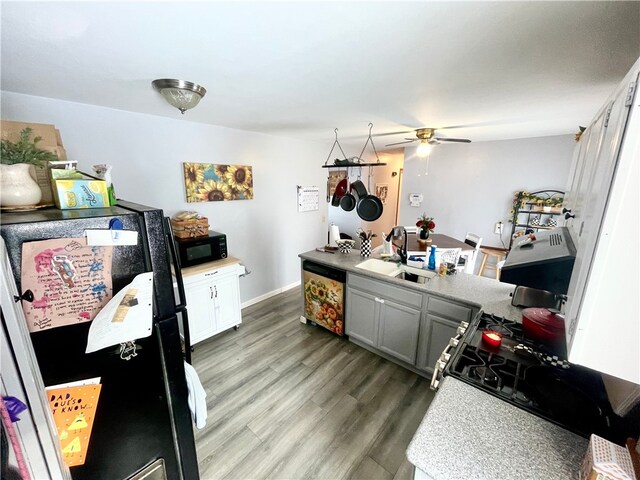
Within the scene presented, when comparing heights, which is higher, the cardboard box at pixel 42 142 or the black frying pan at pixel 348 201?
the cardboard box at pixel 42 142

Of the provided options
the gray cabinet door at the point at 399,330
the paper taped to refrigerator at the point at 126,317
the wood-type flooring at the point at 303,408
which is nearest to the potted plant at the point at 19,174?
the paper taped to refrigerator at the point at 126,317

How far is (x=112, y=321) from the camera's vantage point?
0.81m

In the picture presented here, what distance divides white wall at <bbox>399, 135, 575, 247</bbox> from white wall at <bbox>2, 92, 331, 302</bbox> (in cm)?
190

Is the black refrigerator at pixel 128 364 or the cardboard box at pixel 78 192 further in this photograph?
the cardboard box at pixel 78 192

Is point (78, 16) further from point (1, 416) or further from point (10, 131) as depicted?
point (1, 416)

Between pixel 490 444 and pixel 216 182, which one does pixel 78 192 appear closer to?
pixel 490 444

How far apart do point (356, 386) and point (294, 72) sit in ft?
7.87

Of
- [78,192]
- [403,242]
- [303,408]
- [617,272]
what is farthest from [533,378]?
[78,192]

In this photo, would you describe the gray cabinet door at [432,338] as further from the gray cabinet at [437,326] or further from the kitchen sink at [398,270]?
A: the kitchen sink at [398,270]

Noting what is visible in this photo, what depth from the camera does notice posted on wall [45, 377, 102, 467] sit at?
0.76 m

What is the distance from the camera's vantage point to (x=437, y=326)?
2.05 metres

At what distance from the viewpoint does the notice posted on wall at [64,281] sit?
71 centimetres

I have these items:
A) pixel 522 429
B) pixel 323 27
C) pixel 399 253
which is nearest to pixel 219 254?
pixel 399 253

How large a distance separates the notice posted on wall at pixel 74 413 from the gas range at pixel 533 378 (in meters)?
1.37
